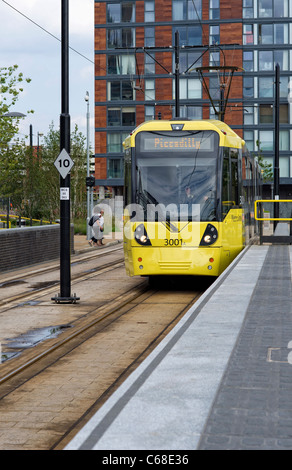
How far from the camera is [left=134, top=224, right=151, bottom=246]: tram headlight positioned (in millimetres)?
14422

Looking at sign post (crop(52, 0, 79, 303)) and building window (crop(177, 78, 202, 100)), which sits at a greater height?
building window (crop(177, 78, 202, 100))

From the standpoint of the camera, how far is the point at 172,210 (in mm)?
14406

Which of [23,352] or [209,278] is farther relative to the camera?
[209,278]

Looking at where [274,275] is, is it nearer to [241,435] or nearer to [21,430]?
[21,430]

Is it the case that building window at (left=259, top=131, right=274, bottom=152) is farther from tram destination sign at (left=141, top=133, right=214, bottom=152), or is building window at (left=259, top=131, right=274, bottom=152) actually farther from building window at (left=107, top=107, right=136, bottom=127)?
tram destination sign at (left=141, top=133, right=214, bottom=152)

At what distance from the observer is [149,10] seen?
7256cm

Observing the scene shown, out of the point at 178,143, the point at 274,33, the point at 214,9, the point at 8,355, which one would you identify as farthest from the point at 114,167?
the point at 8,355

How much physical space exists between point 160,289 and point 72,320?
4606 millimetres

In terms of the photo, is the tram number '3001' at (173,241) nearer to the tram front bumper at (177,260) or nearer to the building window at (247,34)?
the tram front bumper at (177,260)

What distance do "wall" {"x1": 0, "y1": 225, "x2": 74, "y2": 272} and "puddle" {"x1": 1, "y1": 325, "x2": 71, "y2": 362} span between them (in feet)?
29.8

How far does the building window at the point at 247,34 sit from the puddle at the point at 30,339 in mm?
63945

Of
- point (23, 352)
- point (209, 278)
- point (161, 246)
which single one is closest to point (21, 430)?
point (23, 352)

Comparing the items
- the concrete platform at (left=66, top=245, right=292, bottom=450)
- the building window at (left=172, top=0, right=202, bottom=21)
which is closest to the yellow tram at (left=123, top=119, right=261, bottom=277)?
the concrete platform at (left=66, top=245, right=292, bottom=450)

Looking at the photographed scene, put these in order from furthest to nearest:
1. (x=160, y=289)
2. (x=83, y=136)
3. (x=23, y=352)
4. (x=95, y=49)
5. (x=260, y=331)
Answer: (x=95, y=49)
(x=83, y=136)
(x=160, y=289)
(x=23, y=352)
(x=260, y=331)
